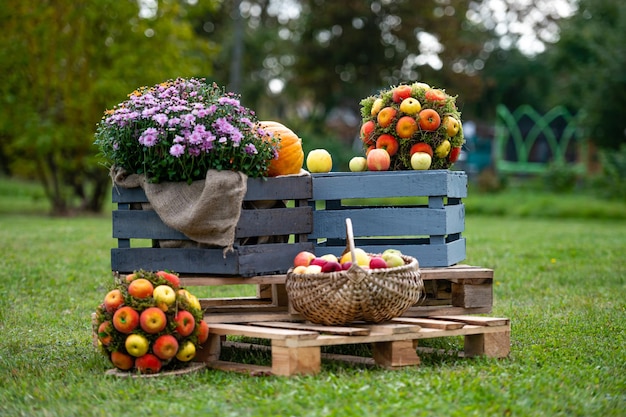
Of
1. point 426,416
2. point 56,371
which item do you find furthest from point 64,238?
point 426,416

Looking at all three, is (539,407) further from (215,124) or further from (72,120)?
(72,120)

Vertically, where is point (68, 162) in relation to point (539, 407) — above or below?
above

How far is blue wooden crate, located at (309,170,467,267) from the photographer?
5.23 metres

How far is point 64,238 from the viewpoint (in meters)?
11.4

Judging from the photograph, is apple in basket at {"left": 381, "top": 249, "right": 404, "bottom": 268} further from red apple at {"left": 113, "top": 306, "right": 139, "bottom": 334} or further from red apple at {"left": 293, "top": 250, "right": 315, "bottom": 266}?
red apple at {"left": 113, "top": 306, "right": 139, "bottom": 334}

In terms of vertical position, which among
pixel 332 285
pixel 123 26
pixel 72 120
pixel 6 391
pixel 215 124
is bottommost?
pixel 6 391

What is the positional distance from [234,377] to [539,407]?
151cm

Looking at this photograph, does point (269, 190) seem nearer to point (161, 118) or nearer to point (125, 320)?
point (161, 118)

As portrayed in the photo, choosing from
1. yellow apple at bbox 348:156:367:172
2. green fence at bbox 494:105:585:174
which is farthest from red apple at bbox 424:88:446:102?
green fence at bbox 494:105:585:174

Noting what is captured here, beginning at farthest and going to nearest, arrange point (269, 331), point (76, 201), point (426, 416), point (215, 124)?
point (76, 201) → point (215, 124) → point (269, 331) → point (426, 416)

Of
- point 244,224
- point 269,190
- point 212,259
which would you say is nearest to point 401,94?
point 269,190

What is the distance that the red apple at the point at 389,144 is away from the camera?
565 cm

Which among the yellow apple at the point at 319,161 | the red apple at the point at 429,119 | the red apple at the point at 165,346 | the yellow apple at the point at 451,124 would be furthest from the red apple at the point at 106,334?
the yellow apple at the point at 451,124

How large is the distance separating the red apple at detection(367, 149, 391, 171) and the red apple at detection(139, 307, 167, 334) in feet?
5.93
